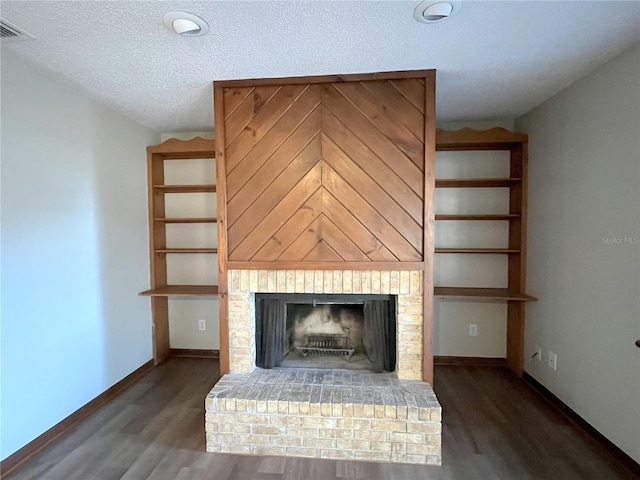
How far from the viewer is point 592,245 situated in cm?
200

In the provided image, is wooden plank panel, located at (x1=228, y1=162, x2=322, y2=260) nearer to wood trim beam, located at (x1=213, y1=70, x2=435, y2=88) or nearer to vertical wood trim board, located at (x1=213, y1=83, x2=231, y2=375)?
vertical wood trim board, located at (x1=213, y1=83, x2=231, y2=375)

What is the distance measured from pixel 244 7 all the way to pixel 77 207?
1861 millimetres

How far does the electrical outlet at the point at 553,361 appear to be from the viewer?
236cm

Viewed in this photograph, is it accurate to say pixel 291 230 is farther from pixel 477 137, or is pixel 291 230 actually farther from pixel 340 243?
pixel 477 137

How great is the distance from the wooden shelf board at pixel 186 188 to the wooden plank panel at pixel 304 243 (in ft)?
4.55

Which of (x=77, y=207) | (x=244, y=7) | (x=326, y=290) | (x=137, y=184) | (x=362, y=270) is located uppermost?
(x=244, y=7)

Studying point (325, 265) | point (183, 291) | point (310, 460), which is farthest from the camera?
point (183, 291)

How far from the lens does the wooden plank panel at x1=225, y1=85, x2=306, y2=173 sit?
2101 mm


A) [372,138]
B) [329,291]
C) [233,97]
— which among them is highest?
[233,97]

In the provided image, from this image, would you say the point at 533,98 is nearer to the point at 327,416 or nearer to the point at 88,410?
the point at 327,416

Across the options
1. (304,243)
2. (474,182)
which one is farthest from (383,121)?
(474,182)

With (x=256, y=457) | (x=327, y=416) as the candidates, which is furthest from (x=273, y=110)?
(x=256, y=457)

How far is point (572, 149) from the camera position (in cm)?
220

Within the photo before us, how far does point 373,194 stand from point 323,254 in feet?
1.73
